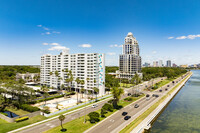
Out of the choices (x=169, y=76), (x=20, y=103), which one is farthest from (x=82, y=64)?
(x=169, y=76)

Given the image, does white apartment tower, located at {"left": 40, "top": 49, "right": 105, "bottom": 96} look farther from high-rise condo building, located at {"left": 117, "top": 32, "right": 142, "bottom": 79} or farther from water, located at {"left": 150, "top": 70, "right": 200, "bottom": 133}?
high-rise condo building, located at {"left": 117, "top": 32, "right": 142, "bottom": 79}

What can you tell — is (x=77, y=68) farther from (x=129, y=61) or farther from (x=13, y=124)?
(x=129, y=61)

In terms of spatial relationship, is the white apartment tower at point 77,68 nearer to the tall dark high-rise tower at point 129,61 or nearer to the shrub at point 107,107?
the shrub at point 107,107

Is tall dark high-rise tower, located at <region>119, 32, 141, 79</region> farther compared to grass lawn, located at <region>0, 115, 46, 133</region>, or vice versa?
tall dark high-rise tower, located at <region>119, 32, 141, 79</region>

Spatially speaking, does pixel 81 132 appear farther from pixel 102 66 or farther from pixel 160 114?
pixel 102 66

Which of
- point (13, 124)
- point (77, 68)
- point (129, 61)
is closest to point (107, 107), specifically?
point (13, 124)

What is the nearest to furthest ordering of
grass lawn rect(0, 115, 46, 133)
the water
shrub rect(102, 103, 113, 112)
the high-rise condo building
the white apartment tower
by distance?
grass lawn rect(0, 115, 46, 133)
the water
shrub rect(102, 103, 113, 112)
the white apartment tower
the high-rise condo building

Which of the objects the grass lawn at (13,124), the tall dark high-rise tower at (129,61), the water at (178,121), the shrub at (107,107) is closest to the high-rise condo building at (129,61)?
the tall dark high-rise tower at (129,61)

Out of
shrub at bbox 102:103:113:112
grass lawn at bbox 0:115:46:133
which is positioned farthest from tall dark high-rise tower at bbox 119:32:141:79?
grass lawn at bbox 0:115:46:133
